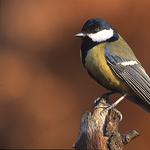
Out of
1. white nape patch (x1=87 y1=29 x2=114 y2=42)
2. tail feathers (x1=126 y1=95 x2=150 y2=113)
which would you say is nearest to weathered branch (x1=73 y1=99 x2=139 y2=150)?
tail feathers (x1=126 y1=95 x2=150 y2=113)

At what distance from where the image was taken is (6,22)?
9.20 feet

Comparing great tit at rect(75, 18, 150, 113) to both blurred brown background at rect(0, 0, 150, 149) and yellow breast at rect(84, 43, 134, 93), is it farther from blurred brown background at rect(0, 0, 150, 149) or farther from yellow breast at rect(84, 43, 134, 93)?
blurred brown background at rect(0, 0, 150, 149)

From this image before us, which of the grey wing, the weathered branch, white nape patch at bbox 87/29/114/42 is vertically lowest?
the weathered branch

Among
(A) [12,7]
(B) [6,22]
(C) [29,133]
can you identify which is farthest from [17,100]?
(A) [12,7]

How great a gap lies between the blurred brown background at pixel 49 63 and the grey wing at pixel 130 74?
0.98 m

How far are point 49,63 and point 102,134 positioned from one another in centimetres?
150

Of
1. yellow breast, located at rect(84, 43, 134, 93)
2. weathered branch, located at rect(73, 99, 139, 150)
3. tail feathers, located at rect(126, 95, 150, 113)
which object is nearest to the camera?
weathered branch, located at rect(73, 99, 139, 150)

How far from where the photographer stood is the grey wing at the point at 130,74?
5.08 feet

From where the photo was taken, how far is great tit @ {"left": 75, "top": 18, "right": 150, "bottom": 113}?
5.08 ft

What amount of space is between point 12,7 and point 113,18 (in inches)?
48.4

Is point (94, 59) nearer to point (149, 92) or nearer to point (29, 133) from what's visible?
point (149, 92)

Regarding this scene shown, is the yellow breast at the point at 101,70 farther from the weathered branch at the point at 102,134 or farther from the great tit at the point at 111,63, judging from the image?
the weathered branch at the point at 102,134

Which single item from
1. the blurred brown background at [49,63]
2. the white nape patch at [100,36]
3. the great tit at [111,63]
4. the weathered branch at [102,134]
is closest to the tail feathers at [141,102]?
the great tit at [111,63]

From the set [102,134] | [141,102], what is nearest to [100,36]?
[141,102]
